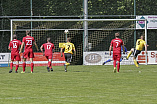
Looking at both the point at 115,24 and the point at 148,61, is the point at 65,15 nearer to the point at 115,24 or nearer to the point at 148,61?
the point at 115,24

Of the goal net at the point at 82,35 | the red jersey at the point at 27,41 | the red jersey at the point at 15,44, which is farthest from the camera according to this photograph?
the goal net at the point at 82,35

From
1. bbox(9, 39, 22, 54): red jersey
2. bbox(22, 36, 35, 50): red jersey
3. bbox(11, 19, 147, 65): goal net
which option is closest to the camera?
bbox(22, 36, 35, 50): red jersey

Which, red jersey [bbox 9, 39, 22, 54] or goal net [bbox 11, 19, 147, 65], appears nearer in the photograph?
red jersey [bbox 9, 39, 22, 54]

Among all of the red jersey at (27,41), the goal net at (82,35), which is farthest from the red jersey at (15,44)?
the goal net at (82,35)

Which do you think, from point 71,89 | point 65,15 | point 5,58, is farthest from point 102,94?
point 65,15

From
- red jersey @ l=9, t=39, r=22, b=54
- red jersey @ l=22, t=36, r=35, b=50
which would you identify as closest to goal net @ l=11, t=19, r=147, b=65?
red jersey @ l=9, t=39, r=22, b=54

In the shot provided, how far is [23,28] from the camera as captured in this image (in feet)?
111

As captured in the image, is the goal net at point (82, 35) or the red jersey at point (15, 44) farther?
the goal net at point (82, 35)

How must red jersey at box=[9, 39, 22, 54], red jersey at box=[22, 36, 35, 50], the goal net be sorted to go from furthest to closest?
1. the goal net
2. red jersey at box=[9, 39, 22, 54]
3. red jersey at box=[22, 36, 35, 50]

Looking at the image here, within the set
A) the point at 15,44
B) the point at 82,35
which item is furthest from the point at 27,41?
the point at 82,35

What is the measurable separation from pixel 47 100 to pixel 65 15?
89.1ft

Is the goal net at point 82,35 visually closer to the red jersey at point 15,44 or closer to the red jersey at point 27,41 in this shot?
the red jersey at point 15,44

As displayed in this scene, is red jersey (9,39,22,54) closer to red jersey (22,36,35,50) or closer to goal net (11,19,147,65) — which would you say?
red jersey (22,36,35,50)

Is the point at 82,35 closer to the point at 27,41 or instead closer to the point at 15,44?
the point at 15,44
